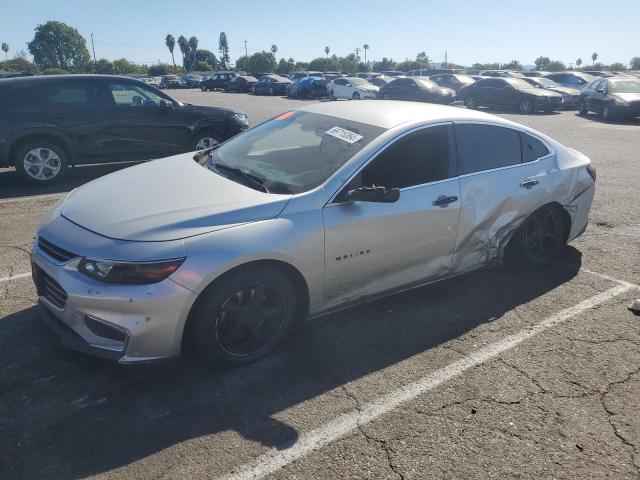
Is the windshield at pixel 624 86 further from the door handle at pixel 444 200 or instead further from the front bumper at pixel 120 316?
the front bumper at pixel 120 316

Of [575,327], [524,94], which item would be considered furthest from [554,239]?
[524,94]

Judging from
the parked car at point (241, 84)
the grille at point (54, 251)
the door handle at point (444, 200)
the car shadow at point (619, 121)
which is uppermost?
the parked car at point (241, 84)

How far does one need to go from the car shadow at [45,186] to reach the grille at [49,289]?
481cm

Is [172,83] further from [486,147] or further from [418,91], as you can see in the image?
[486,147]

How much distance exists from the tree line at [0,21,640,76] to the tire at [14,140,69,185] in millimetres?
53276

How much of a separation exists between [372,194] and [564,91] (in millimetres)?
23245

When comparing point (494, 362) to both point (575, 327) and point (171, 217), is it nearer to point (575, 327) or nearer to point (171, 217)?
point (575, 327)

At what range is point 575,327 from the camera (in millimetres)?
4012

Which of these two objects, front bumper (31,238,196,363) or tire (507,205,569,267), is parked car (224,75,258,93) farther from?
front bumper (31,238,196,363)

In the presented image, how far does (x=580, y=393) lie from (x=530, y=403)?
363 millimetres

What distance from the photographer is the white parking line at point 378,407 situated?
2.61 meters

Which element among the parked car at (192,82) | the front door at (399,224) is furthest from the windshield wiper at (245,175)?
the parked car at (192,82)

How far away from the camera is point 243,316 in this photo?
329 centimetres

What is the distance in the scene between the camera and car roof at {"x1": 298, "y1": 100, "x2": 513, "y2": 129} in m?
4.07
